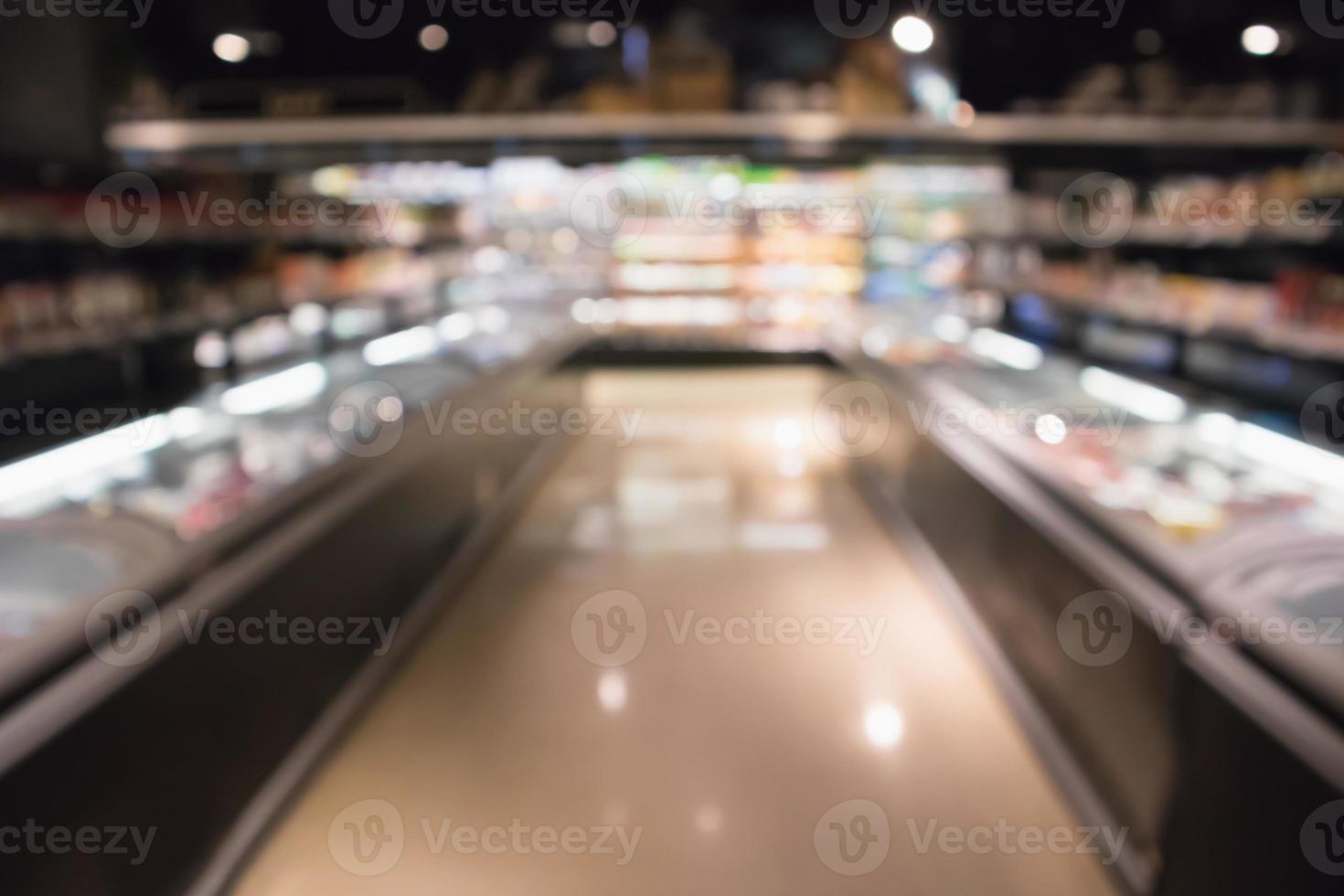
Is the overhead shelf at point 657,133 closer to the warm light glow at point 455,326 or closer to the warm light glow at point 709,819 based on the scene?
the warm light glow at point 455,326

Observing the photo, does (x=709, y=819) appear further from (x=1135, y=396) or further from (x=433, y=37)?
(x=433, y=37)

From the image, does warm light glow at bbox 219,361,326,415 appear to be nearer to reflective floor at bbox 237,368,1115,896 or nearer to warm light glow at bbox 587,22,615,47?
reflective floor at bbox 237,368,1115,896

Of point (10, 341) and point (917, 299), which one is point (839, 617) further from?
point (917, 299)

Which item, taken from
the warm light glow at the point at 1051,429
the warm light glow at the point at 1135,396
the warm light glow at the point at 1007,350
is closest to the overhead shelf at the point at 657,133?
the warm light glow at the point at 1007,350

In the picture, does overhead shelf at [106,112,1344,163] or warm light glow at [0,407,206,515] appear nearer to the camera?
warm light glow at [0,407,206,515]

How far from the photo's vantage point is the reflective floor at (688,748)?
227cm

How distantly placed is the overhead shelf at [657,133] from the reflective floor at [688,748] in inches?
122

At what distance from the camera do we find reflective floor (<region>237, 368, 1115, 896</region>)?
2273 mm

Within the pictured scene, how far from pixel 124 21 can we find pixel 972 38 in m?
5.35

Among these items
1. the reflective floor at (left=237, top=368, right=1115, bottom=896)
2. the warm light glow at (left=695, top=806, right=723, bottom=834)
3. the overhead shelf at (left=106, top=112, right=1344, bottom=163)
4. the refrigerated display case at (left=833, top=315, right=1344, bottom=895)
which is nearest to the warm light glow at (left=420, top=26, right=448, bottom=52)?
the overhead shelf at (left=106, top=112, right=1344, bottom=163)

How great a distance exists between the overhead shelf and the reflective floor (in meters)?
3.11

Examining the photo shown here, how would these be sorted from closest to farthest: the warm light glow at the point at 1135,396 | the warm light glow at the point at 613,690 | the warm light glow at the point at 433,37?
the warm light glow at the point at 613,690, the warm light glow at the point at 1135,396, the warm light glow at the point at 433,37

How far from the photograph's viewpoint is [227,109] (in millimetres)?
6402

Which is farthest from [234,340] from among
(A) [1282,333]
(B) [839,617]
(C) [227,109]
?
(A) [1282,333]
